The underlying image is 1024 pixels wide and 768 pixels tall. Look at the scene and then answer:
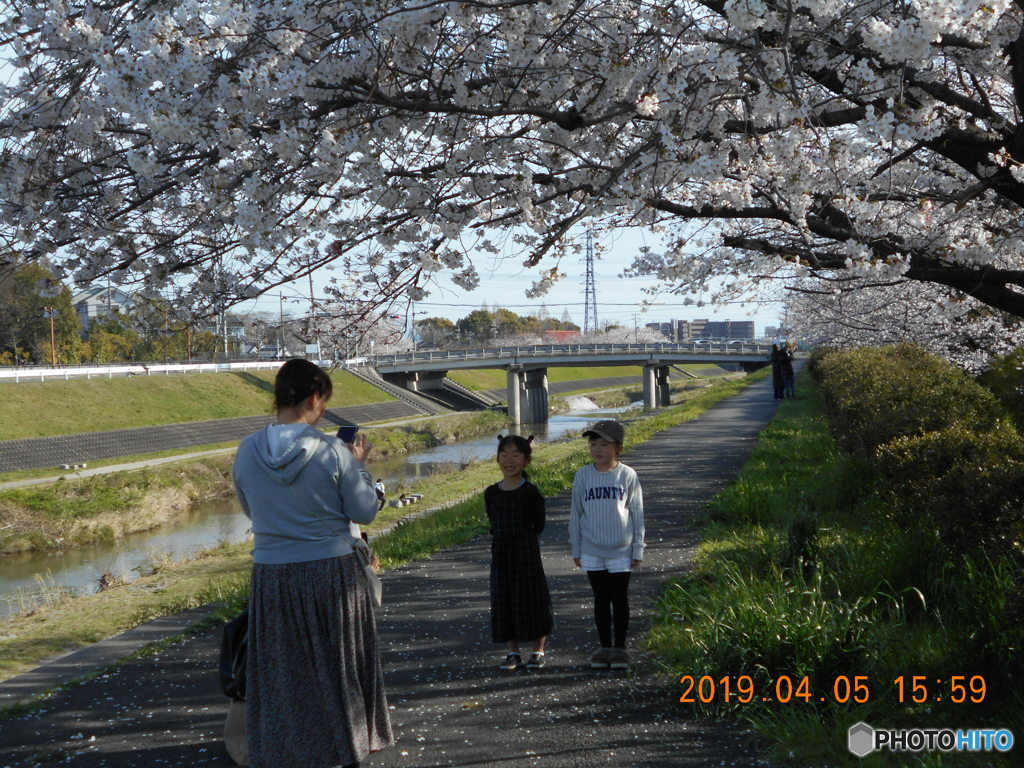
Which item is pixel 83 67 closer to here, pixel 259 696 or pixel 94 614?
pixel 259 696

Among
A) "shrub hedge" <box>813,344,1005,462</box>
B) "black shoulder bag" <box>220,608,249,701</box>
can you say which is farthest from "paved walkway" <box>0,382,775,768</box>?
"shrub hedge" <box>813,344,1005,462</box>

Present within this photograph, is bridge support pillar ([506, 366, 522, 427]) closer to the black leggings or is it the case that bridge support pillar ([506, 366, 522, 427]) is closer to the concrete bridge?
the concrete bridge

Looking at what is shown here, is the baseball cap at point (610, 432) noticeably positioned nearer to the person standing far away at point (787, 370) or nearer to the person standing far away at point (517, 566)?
the person standing far away at point (517, 566)

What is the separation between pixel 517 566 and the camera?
207 inches

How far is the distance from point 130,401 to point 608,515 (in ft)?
131

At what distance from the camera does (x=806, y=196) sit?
569 centimetres

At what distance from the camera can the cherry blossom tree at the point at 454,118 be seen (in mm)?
4844

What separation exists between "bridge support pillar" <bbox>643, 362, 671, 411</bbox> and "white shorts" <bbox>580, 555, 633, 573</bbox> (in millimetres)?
54325

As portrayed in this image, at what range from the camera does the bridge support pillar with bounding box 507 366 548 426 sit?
2406 inches

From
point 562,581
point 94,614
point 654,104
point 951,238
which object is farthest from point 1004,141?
point 94,614

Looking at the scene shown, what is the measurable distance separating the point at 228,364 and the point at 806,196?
165 feet

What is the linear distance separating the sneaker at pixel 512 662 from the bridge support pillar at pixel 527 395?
5304cm

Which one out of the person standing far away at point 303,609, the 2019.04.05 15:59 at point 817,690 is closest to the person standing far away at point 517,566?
the 2019.04.05 15:59 at point 817,690

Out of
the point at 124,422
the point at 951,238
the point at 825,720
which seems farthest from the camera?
the point at 124,422
